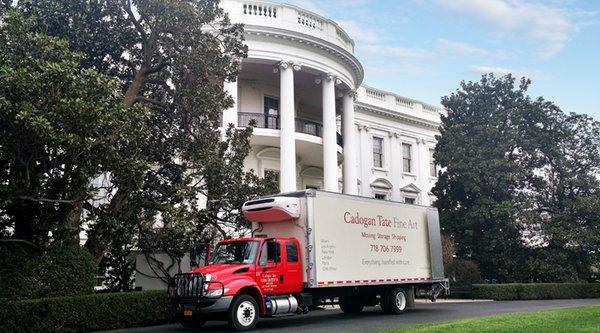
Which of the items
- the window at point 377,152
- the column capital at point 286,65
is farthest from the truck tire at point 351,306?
the window at point 377,152

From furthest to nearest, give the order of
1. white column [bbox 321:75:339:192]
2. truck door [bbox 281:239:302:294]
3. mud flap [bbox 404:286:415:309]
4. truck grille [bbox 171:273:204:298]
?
white column [bbox 321:75:339:192]
mud flap [bbox 404:286:415:309]
truck door [bbox 281:239:302:294]
truck grille [bbox 171:273:204:298]

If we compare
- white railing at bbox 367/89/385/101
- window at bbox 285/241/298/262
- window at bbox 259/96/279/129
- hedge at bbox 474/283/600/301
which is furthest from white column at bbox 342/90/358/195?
window at bbox 285/241/298/262

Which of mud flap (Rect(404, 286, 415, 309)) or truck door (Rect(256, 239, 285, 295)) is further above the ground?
truck door (Rect(256, 239, 285, 295))

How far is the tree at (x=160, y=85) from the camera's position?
1542cm

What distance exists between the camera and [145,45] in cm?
1684

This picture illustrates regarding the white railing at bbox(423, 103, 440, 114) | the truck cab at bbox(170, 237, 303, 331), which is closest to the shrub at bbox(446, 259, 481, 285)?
the truck cab at bbox(170, 237, 303, 331)

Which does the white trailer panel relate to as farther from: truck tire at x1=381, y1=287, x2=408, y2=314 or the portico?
the portico

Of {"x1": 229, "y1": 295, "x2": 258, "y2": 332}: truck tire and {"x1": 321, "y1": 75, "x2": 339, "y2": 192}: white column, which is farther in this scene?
{"x1": 321, "y1": 75, "x2": 339, "y2": 192}: white column

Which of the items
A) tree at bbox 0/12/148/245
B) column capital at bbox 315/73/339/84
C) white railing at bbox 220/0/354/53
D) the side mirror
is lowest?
the side mirror

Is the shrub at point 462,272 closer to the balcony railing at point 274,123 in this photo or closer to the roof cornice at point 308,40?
the balcony railing at point 274,123

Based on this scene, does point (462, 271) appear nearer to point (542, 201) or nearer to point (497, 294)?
point (497, 294)

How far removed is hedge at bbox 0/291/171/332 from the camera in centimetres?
1266

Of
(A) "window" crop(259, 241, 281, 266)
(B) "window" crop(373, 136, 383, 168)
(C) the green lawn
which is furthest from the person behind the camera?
(B) "window" crop(373, 136, 383, 168)

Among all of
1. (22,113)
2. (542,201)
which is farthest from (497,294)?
(22,113)
